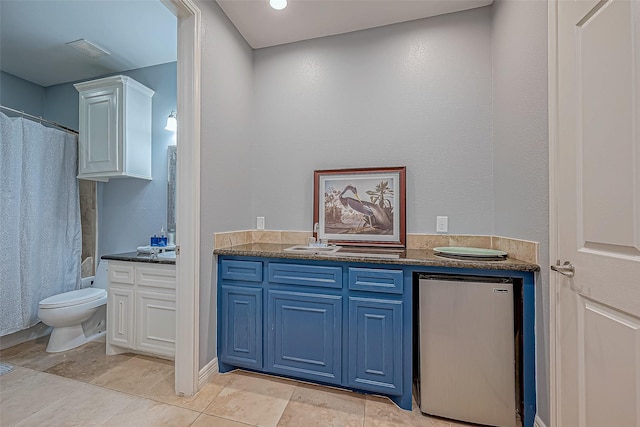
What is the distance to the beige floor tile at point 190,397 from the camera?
1.62 m

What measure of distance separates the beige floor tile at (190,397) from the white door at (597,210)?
6.11 feet

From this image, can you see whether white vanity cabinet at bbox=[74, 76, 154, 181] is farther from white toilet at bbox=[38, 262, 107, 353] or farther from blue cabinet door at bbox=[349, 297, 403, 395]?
blue cabinet door at bbox=[349, 297, 403, 395]

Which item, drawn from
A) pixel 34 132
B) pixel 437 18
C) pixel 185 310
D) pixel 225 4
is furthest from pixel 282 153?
pixel 34 132

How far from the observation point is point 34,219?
2484 millimetres

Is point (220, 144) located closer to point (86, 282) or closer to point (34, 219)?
point (34, 219)

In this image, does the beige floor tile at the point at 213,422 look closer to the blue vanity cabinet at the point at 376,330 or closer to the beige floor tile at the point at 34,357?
the blue vanity cabinet at the point at 376,330

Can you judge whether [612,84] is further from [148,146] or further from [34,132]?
[34,132]

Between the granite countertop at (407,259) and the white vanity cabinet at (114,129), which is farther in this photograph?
the white vanity cabinet at (114,129)

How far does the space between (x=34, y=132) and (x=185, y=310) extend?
2.40m

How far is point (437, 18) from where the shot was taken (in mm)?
2062

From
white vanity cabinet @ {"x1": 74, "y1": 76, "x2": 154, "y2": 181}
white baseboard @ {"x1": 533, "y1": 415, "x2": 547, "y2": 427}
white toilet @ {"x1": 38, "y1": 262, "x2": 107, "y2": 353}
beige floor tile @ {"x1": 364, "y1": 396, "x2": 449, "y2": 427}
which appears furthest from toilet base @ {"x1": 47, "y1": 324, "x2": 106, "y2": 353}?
white baseboard @ {"x1": 533, "y1": 415, "x2": 547, "y2": 427}

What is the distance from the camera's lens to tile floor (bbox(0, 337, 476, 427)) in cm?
148

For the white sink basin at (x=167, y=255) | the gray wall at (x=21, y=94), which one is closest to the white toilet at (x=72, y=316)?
the white sink basin at (x=167, y=255)

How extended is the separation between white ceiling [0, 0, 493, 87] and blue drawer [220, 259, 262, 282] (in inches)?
74.7
